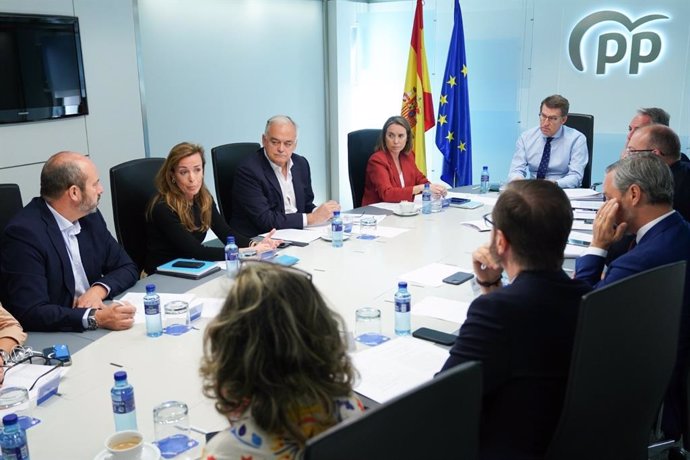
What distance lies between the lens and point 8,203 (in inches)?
110

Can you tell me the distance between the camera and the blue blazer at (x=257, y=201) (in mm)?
3918

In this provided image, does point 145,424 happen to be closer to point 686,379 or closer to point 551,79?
point 686,379

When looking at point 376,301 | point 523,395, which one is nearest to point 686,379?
point 523,395

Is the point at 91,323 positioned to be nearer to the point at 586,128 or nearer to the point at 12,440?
the point at 12,440

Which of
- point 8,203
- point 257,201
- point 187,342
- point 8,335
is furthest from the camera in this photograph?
point 257,201

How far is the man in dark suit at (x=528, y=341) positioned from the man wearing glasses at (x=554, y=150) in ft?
11.1

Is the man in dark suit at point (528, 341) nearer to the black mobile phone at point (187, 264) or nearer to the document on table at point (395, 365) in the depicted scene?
the document on table at point (395, 365)

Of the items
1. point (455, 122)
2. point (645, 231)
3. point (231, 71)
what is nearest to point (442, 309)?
point (645, 231)

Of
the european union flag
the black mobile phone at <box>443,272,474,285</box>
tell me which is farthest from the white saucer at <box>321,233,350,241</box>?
the european union flag

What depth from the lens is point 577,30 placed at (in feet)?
20.4

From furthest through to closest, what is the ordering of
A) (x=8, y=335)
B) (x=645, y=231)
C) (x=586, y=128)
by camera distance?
(x=586, y=128), (x=645, y=231), (x=8, y=335)

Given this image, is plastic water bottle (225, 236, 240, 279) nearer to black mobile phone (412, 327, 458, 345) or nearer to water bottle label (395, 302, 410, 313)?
water bottle label (395, 302, 410, 313)

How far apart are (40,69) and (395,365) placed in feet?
11.6

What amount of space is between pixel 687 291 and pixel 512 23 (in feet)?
16.2
